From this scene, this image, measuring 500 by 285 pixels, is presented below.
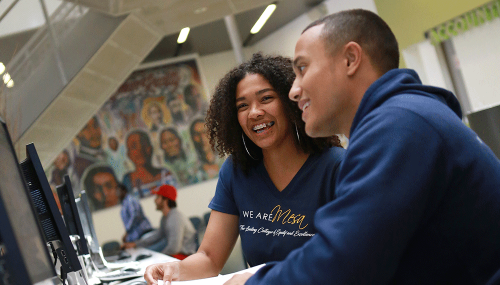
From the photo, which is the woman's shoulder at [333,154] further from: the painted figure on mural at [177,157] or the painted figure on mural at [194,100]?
the painted figure on mural at [194,100]

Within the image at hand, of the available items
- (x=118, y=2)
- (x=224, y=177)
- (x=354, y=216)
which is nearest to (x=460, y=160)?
(x=354, y=216)

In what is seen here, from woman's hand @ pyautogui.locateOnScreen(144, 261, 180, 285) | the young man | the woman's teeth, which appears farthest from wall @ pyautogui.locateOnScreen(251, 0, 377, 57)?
the young man

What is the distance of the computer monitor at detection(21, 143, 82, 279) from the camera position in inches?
57.0

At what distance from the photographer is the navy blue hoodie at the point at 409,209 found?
67 centimetres

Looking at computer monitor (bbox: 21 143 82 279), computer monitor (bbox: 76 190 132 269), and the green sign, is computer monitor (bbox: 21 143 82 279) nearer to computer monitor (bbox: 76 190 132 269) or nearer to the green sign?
computer monitor (bbox: 76 190 132 269)

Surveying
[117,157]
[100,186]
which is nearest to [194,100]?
[117,157]

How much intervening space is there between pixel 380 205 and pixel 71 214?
6.54 feet

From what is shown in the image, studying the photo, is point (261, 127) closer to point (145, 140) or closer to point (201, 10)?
point (201, 10)

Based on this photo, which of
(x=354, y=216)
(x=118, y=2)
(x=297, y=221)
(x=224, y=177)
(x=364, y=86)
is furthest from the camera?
(x=118, y=2)

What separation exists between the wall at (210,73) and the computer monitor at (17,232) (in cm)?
619

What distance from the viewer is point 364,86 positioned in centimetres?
89

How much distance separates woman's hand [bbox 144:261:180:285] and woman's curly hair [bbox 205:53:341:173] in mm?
449

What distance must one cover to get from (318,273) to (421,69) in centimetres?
650

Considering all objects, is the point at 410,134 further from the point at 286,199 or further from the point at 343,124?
the point at 286,199
